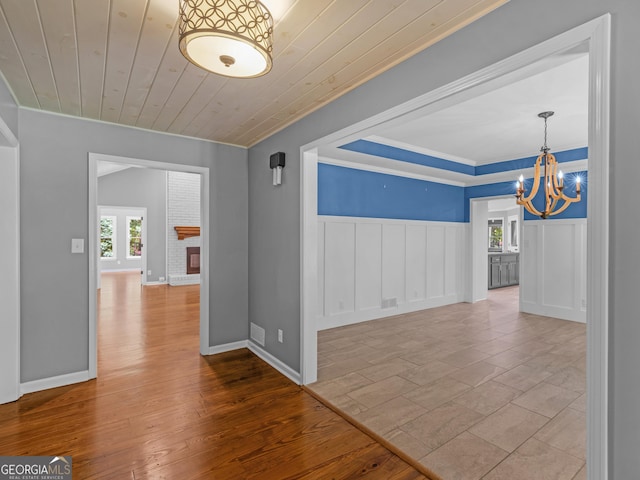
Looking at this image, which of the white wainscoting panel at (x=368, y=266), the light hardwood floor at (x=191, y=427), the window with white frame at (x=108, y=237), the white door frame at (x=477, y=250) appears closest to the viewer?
the light hardwood floor at (x=191, y=427)

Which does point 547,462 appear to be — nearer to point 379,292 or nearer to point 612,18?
point 612,18

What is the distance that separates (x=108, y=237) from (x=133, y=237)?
0.79m

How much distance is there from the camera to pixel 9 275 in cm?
262

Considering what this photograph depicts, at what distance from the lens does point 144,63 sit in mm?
2066

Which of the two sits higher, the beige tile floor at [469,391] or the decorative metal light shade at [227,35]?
the decorative metal light shade at [227,35]

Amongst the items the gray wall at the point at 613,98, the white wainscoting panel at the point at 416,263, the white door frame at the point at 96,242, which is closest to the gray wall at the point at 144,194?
the white door frame at the point at 96,242

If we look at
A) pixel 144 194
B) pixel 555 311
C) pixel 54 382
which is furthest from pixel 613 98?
pixel 144 194

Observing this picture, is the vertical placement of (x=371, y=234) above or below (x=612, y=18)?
below

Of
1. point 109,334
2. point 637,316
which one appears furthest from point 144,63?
point 109,334

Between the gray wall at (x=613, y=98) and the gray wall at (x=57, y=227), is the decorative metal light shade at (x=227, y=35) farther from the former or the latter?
the gray wall at (x=57, y=227)

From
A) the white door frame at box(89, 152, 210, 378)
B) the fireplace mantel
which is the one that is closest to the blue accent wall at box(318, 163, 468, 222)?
the white door frame at box(89, 152, 210, 378)

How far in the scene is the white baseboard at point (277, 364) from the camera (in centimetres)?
301

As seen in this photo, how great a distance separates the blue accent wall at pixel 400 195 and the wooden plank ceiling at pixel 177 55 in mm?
1916

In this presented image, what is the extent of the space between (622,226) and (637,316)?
32 centimetres
